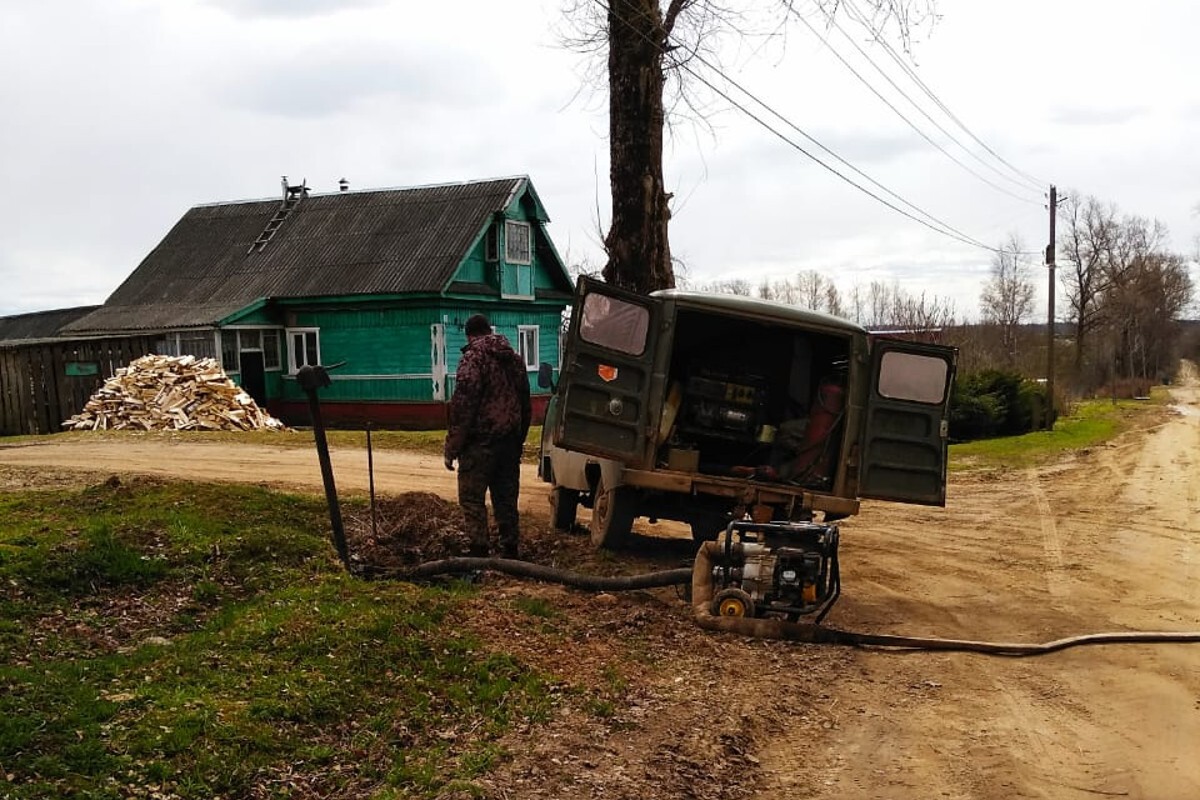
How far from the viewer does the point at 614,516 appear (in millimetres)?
9625

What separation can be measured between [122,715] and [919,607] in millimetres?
6130

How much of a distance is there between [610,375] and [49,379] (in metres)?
20.0

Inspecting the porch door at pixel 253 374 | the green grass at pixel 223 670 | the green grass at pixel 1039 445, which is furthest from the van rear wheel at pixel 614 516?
the porch door at pixel 253 374

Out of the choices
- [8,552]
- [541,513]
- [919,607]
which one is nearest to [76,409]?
[541,513]

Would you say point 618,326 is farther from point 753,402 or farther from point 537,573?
point 537,573

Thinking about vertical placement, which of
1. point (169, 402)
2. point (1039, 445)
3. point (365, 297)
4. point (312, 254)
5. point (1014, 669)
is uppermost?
point (312, 254)

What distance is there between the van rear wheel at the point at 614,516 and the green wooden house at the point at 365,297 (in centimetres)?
1726

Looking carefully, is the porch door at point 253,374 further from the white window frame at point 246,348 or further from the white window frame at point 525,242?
Result: the white window frame at point 525,242

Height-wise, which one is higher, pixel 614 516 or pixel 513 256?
pixel 513 256

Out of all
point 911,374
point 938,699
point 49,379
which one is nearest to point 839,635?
point 938,699

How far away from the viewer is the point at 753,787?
490 centimetres

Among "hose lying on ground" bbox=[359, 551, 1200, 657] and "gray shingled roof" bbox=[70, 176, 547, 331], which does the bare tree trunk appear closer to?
"hose lying on ground" bbox=[359, 551, 1200, 657]

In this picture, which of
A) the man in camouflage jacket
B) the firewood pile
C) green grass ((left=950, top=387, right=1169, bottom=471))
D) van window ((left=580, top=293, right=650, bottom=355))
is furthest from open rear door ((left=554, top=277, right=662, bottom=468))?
the firewood pile

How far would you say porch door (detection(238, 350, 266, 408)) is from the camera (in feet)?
92.1
